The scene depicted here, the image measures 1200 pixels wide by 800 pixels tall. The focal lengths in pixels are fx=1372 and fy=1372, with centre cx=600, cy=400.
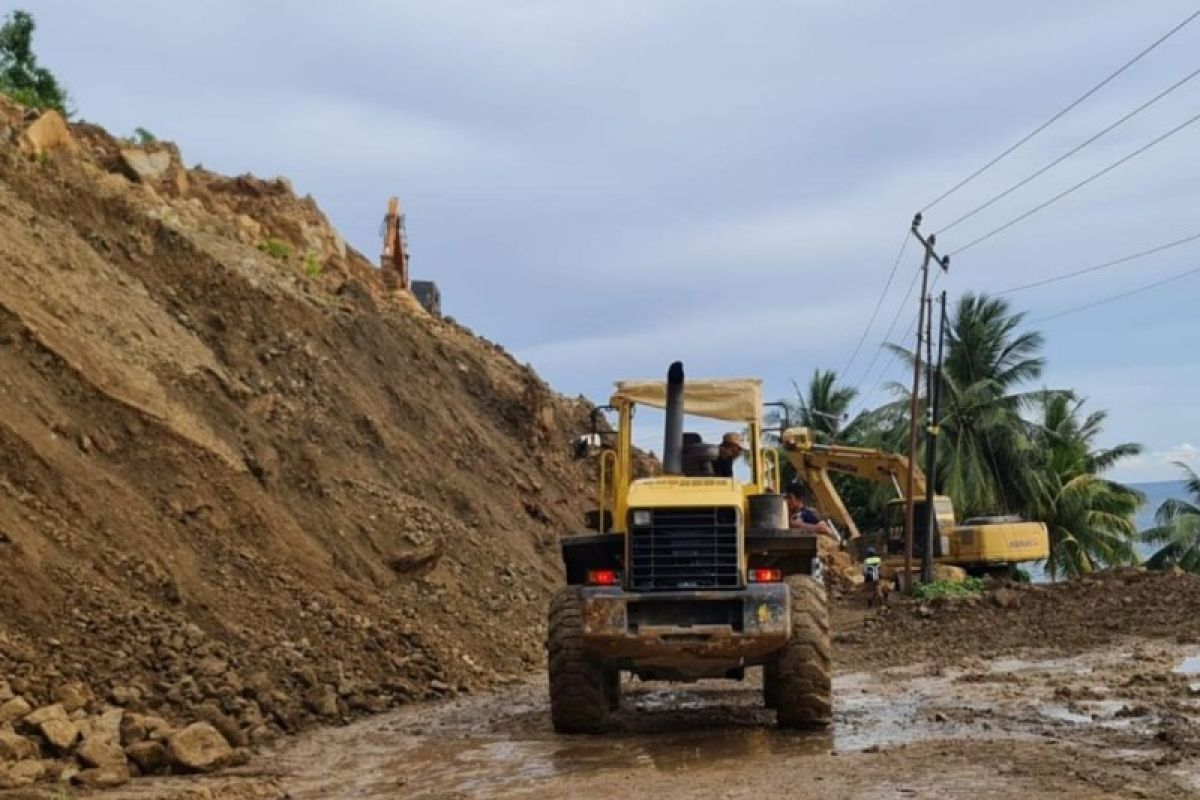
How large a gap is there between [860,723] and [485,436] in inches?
582

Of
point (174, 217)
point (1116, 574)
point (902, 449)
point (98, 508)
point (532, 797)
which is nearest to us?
point (532, 797)

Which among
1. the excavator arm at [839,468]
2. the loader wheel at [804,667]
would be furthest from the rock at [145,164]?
the loader wheel at [804,667]

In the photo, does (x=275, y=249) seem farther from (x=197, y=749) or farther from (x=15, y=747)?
(x=15, y=747)

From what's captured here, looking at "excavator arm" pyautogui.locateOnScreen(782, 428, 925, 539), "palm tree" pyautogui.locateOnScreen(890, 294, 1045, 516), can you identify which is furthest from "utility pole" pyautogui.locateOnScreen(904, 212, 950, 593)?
"palm tree" pyautogui.locateOnScreen(890, 294, 1045, 516)

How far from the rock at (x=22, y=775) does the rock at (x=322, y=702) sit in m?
3.41

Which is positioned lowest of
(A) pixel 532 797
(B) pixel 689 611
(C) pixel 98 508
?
(A) pixel 532 797

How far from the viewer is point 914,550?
102ft

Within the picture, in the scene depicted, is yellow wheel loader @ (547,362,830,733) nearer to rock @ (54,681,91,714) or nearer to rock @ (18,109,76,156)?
rock @ (54,681,91,714)

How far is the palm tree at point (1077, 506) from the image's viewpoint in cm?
4178

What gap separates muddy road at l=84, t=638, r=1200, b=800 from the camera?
8266 mm

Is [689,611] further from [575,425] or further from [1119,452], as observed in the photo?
[1119,452]

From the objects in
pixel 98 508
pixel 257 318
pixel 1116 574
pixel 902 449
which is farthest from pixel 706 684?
pixel 902 449

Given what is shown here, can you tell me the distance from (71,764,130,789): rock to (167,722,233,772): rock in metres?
0.47

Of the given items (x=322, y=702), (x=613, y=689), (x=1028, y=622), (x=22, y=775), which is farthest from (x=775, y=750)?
(x=1028, y=622)
